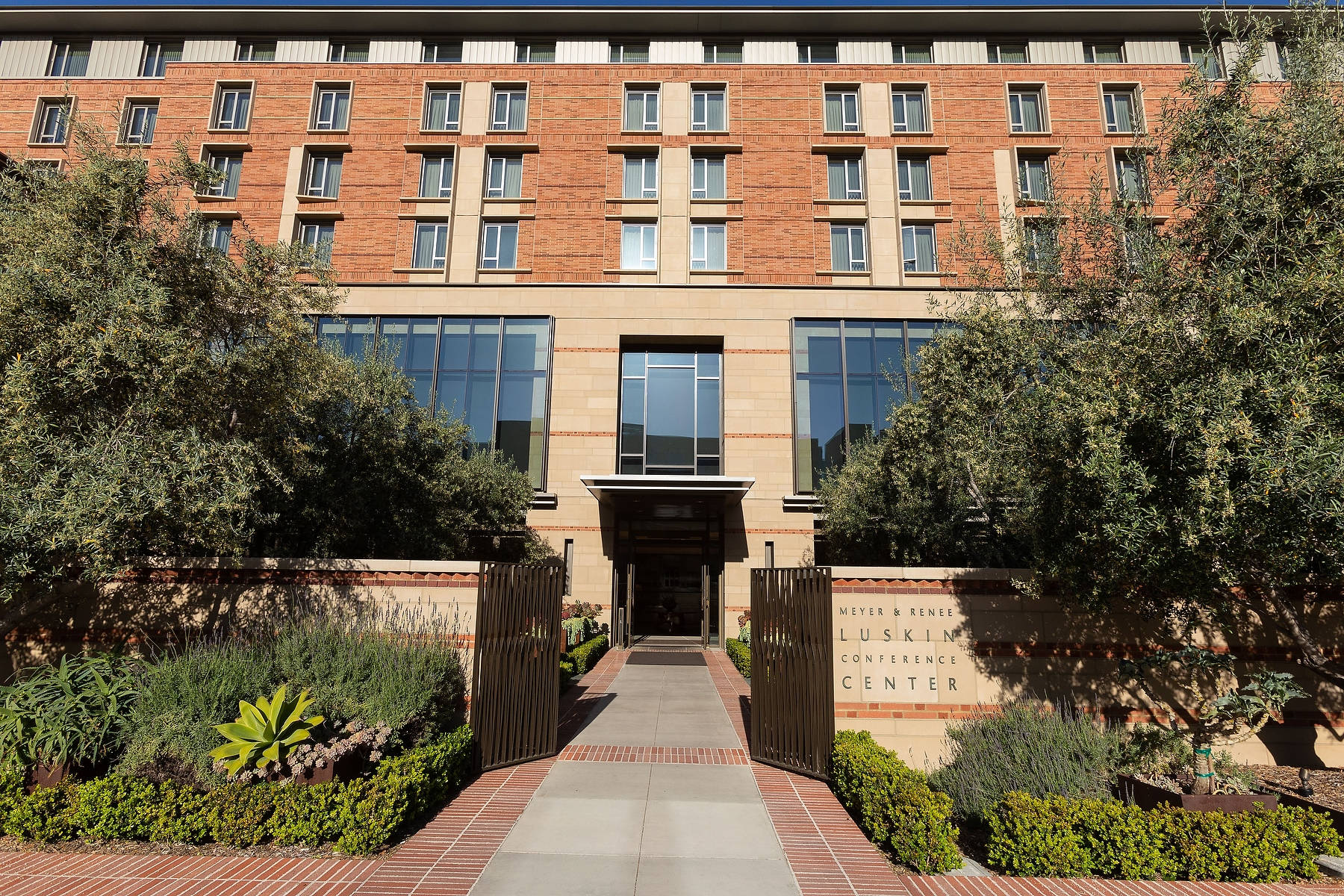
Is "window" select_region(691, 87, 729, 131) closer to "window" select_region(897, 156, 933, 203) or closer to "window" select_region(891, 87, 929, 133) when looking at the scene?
"window" select_region(891, 87, 929, 133)

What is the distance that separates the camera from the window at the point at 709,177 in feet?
75.9

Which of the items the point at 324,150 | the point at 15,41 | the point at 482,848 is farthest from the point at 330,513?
the point at 15,41

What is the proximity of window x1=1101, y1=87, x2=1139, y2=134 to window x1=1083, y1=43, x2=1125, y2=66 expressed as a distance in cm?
154

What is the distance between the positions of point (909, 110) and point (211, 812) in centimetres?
2618

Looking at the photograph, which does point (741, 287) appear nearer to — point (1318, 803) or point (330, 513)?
point (330, 513)

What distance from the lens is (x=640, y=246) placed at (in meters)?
22.8

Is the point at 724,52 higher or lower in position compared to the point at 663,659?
higher

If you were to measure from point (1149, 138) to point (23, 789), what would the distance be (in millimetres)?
13649

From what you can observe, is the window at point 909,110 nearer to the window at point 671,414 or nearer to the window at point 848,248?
the window at point 848,248

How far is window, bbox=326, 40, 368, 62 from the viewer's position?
80.5ft

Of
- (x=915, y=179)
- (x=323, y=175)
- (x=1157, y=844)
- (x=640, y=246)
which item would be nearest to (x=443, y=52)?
(x=323, y=175)

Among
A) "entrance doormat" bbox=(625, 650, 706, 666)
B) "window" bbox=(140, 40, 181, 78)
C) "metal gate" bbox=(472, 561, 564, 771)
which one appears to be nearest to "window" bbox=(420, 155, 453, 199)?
"window" bbox=(140, 40, 181, 78)

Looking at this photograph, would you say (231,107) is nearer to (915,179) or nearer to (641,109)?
(641,109)

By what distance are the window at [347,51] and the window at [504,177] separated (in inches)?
255
